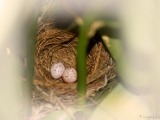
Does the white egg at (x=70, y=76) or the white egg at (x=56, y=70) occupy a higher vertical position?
the white egg at (x=56, y=70)

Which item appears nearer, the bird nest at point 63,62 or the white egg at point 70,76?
the bird nest at point 63,62

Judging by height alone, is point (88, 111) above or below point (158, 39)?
below

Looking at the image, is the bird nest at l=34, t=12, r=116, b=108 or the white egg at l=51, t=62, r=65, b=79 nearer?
the bird nest at l=34, t=12, r=116, b=108

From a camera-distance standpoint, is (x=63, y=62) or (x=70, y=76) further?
(x=63, y=62)

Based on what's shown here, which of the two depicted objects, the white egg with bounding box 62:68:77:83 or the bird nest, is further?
the white egg with bounding box 62:68:77:83

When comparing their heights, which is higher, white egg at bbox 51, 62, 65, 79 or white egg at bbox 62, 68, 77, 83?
white egg at bbox 51, 62, 65, 79

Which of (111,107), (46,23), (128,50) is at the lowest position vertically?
(111,107)

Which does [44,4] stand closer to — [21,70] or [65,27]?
[65,27]

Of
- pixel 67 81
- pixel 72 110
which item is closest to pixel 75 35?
pixel 67 81
